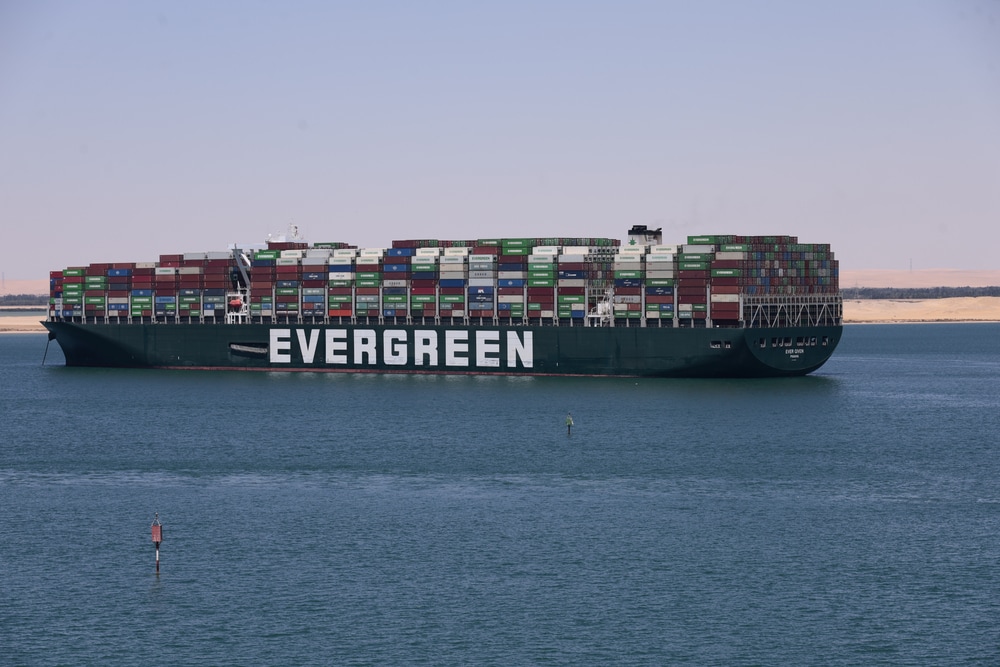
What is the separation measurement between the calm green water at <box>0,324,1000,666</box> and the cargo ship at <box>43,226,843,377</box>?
48.8 ft

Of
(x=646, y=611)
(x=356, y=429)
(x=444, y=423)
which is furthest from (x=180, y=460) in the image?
(x=646, y=611)

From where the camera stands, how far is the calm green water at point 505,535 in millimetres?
36938

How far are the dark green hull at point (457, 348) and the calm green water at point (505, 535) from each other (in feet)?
43.2

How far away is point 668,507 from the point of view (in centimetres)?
5341

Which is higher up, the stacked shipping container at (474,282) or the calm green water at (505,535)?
the stacked shipping container at (474,282)

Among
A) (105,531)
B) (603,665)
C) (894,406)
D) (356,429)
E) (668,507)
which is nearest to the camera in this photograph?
(603,665)

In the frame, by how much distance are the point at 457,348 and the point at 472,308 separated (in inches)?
152

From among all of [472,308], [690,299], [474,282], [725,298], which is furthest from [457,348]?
[725,298]

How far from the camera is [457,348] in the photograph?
110812 mm

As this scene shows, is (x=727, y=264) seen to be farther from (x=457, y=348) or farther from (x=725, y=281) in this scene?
(x=457, y=348)

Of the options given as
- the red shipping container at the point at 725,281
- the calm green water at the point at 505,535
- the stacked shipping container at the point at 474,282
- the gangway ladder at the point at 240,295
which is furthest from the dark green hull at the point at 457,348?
the calm green water at the point at 505,535

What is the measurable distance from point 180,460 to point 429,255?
170ft

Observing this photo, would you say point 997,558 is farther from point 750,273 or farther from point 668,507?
point 750,273

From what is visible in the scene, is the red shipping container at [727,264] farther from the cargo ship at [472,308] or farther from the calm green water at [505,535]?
the calm green water at [505,535]
